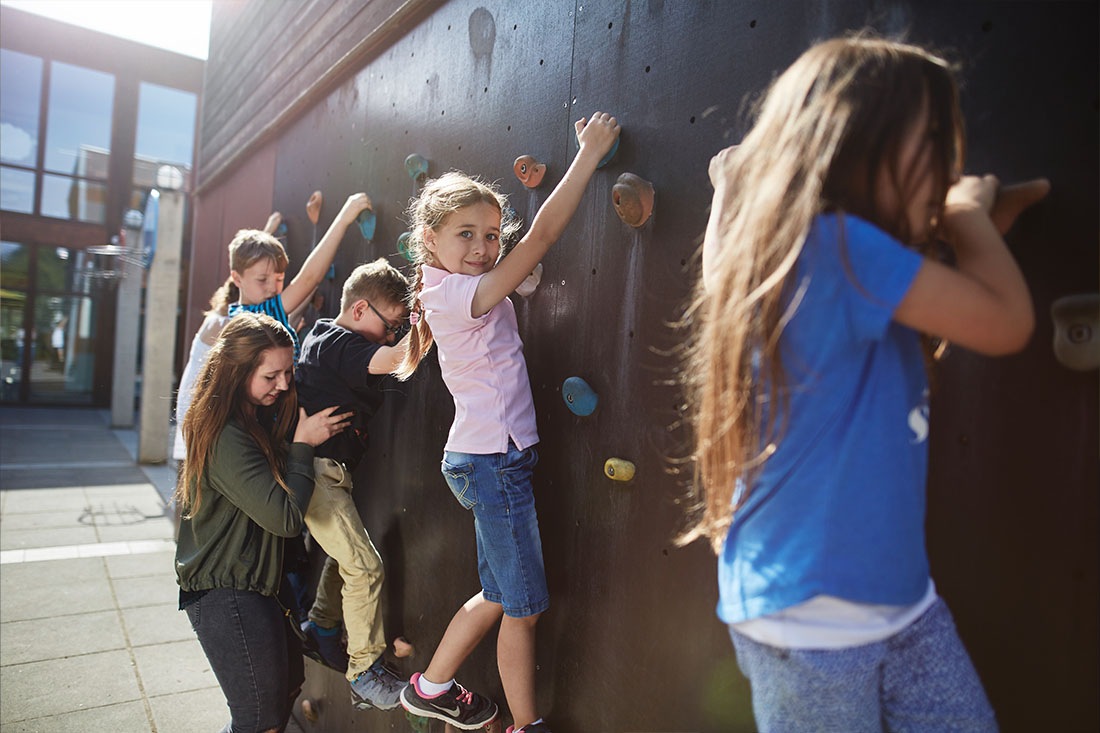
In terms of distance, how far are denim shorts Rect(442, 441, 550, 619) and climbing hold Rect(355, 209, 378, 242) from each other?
1.65m

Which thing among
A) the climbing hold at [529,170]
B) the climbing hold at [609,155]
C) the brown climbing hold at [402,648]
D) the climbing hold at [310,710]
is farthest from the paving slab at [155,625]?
the climbing hold at [609,155]

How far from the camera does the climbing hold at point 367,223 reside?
3.48 metres

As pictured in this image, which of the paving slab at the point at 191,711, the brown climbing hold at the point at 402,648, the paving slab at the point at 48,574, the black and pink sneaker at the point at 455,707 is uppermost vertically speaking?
the black and pink sneaker at the point at 455,707

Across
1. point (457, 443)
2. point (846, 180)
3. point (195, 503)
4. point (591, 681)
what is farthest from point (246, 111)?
point (846, 180)

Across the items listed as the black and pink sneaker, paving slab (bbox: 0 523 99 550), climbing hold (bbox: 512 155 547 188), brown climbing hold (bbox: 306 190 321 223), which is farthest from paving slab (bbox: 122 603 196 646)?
climbing hold (bbox: 512 155 547 188)

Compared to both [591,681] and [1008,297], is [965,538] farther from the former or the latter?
[591,681]

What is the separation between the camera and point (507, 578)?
2.16 m

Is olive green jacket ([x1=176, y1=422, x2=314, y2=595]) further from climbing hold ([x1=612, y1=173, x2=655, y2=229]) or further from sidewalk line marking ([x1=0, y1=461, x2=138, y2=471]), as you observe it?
sidewalk line marking ([x1=0, y1=461, x2=138, y2=471])

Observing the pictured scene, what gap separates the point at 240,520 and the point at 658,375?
160 centimetres

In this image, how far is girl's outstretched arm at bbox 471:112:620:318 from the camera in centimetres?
189

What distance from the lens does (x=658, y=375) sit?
1912mm

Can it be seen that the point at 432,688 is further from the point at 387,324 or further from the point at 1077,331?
the point at 1077,331

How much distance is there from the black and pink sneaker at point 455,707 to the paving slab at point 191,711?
6.49ft

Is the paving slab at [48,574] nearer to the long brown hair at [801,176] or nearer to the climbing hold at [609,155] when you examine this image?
the climbing hold at [609,155]
